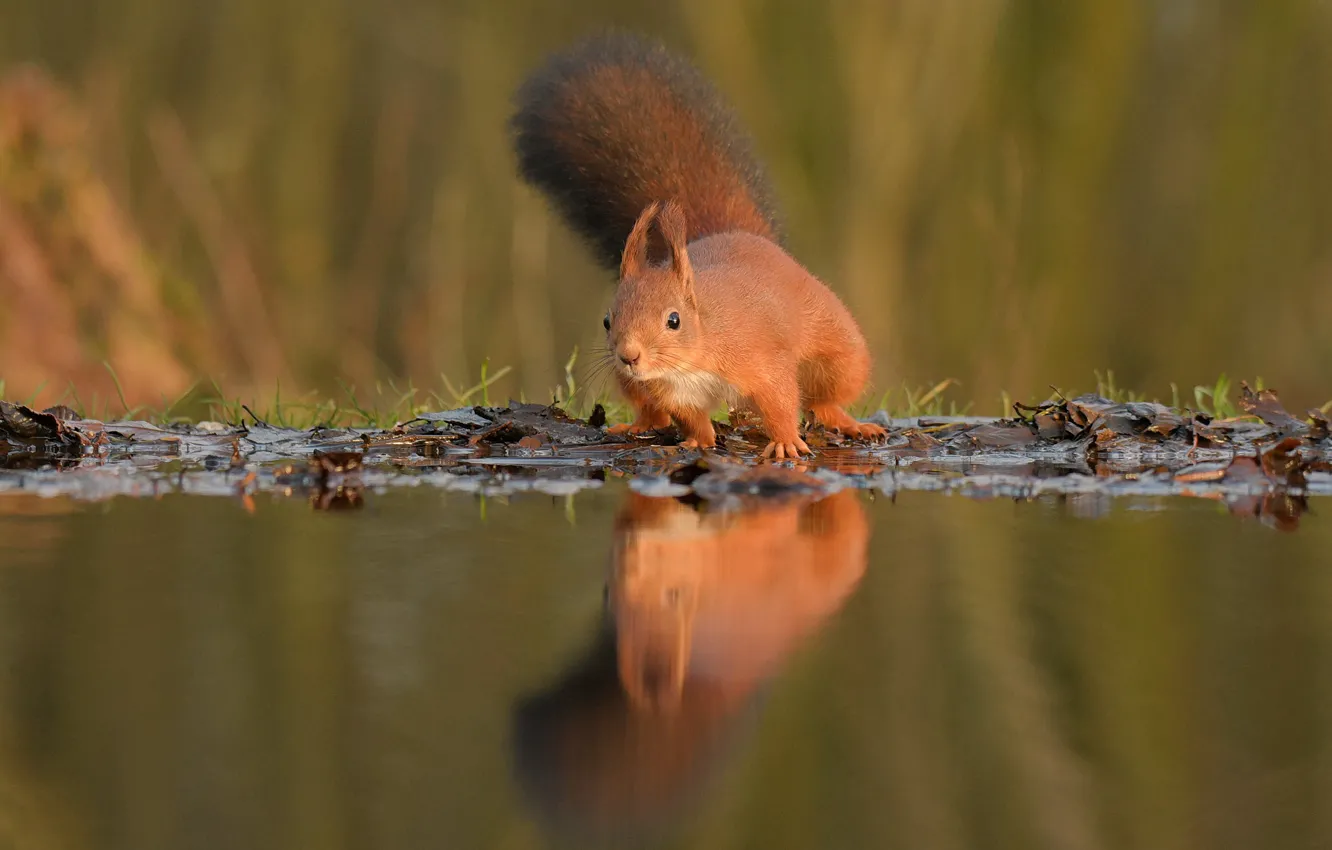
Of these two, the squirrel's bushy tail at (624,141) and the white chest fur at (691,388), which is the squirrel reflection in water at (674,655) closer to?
the white chest fur at (691,388)

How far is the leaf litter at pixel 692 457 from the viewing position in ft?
13.1

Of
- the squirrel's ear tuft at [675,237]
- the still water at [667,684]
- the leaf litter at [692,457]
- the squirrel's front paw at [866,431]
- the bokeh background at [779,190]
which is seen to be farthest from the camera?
the bokeh background at [779,190]

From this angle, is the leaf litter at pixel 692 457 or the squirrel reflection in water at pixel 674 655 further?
the leaf litter at pixel 692 457

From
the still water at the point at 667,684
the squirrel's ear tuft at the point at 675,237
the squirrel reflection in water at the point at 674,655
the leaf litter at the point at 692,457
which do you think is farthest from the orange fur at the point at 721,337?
the still water at the point at 667,684

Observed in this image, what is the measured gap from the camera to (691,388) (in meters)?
4.71

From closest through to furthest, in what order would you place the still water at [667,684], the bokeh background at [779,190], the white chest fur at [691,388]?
the still water at [667,684]
the white chest fur at [691,388]
the bokeh background at [779,190]

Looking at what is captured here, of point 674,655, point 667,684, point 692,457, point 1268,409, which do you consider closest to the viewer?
point 667,684

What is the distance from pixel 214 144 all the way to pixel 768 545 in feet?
20.9

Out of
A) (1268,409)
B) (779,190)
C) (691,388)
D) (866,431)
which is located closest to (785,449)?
(691,388)

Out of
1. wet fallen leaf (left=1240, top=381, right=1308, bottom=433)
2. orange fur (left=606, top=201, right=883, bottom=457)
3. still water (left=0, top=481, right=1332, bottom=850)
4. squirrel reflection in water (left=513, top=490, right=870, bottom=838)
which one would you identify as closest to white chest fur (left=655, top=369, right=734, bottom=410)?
orange fur (left=606, top=201, right=883, bottom=457)

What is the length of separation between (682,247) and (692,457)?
59cm

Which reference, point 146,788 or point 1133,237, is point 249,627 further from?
point 1133,237

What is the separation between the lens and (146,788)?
5.34 ft

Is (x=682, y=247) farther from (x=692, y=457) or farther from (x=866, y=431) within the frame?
(x=866, y=431)
